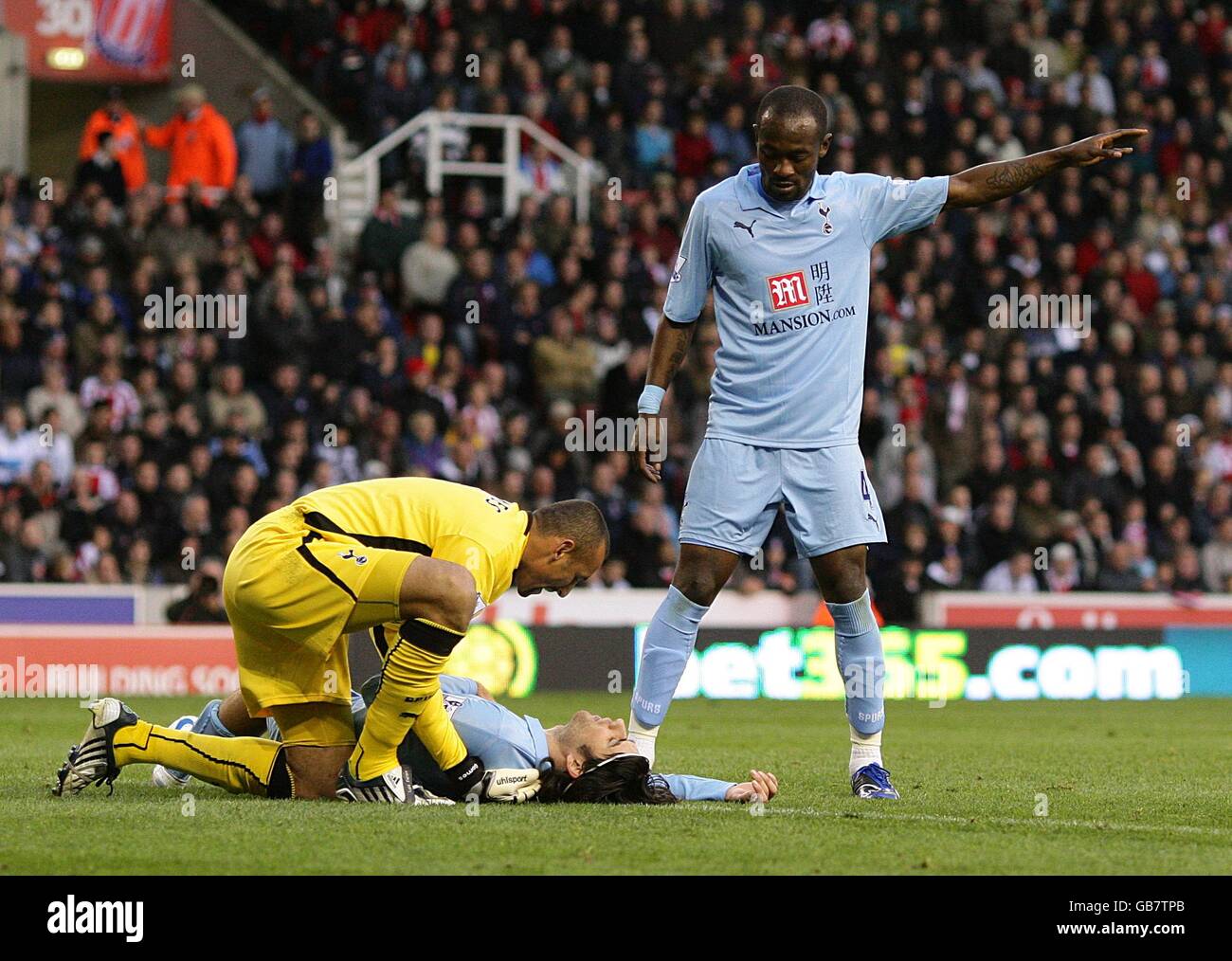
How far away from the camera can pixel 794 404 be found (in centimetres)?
742

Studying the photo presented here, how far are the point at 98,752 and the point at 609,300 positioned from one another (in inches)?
404

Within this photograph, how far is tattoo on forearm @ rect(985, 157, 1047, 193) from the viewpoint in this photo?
7234 mm

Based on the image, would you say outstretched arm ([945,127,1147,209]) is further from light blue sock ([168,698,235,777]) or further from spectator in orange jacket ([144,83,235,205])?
spectator in orange jacket ([144,83,235,205])

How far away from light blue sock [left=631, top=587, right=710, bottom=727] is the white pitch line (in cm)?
69

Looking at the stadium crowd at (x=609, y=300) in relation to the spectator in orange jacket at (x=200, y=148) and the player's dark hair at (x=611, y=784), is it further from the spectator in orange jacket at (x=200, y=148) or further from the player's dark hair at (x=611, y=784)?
the player's dark hair at (x=611, y=784)

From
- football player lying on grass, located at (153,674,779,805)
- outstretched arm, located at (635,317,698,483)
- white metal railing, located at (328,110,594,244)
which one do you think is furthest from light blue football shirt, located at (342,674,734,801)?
white metal railing, located at (328,110,594,244)

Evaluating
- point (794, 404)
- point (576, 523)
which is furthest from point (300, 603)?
point (794, 404)

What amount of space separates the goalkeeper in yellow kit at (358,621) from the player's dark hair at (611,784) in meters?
0.12

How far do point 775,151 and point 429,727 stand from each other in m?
2.36

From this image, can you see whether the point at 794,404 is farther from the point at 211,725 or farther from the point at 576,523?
the point at 211,725

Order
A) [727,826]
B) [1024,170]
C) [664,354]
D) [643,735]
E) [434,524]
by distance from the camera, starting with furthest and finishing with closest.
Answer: [664,354] < [643,735] < [1024,170] < [434,524] < [727,826]

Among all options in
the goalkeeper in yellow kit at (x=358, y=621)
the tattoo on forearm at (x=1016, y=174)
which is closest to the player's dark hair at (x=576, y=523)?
the goalkeeper in yellow kit at (x=358, y=621)

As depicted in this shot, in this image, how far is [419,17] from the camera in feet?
61.4

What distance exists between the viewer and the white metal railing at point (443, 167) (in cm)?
1802
